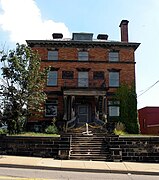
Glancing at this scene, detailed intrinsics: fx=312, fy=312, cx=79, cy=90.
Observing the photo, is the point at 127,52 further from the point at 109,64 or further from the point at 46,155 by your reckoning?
the point at 46,155

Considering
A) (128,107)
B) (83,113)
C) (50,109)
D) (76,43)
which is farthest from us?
(76,43)

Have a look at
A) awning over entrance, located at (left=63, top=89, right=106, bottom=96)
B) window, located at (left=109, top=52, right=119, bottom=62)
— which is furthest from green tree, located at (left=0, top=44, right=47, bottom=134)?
window, located at (left=109, top=52, right=119, bottom=62)

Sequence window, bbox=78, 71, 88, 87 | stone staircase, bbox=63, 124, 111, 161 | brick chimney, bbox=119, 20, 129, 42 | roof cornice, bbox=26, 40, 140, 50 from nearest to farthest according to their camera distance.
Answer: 1. stone staircase, bbox=63, 124, 111, 161
2. window, bbox=78, 71, 88, 87
3. roof cornice, bbox=26, 40, 140, 50
4. brick chimney, bbox=119, 20, 129, 42

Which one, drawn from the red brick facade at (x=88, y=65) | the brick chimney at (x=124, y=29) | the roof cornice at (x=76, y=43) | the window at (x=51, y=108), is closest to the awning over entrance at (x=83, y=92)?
the red brick facade at (x=88, y=65)

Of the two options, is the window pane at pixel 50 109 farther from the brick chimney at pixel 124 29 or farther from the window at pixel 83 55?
the brick chimney at pixel 124 29

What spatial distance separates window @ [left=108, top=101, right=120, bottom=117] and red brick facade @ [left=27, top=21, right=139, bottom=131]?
143 millimetres

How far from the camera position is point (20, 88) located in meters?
24.2

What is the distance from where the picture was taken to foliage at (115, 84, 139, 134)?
30567 mm

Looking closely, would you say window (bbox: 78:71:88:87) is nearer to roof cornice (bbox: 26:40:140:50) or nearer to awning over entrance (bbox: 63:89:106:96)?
awning over entrance (bbox: 63:89:106:96)

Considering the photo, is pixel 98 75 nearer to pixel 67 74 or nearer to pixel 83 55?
pixel 83 55

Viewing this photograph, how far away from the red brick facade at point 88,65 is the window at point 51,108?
1.03ft

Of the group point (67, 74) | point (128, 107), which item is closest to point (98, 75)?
point (67, 74)

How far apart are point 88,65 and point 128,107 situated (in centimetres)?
609

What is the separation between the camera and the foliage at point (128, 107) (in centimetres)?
3057
